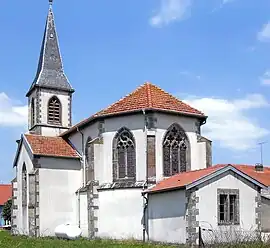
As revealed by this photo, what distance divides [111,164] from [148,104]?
15.0ft

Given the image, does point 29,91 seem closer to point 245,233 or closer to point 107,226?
point 107,226

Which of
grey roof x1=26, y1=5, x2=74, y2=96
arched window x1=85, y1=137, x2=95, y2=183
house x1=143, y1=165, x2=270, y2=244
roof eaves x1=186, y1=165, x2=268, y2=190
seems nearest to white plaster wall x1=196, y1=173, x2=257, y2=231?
house x1=143, y1=165, x2=270, y2=244

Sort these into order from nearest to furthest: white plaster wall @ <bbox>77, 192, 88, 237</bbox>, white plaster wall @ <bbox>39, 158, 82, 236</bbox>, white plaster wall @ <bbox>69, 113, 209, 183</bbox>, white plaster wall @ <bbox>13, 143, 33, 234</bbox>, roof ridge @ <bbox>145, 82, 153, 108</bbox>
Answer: white plaster wall @ <bbox>69, 113, 209, 183</bbox>
roof ridge @ <bbox>145, 82, 153, 108</bbox>
white plaster wall @ <bbox>77, 192, 88, 237</bbox>
white plaster wall @ <bbox>39, 158, 82, 236</bbox>
white plaster wall @ <bbox>13, 143, 33, 234</bbox>

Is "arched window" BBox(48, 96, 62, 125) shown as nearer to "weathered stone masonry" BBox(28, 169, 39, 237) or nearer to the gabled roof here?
"weathered stone masonry" BBox(28, 169, 39, 237)

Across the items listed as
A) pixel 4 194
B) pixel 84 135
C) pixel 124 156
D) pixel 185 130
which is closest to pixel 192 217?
pixel 124 156

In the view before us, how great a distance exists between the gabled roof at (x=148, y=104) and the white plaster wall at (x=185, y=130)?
461 millimetres

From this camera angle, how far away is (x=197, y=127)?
33.9m

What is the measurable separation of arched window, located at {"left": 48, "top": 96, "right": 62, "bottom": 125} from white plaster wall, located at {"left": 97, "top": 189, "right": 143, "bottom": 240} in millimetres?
13134

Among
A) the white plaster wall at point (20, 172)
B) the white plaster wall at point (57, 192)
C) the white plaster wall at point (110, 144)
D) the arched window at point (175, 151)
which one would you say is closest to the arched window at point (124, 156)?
the white plaster wall at point (110, 144)

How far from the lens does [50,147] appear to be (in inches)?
1454

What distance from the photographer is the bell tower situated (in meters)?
43.7

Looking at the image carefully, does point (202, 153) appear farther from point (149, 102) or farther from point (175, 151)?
point (149, 102)

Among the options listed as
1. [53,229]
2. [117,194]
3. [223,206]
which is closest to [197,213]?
[223,206]

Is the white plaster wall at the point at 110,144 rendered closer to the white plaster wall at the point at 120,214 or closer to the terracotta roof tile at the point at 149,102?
the terracotta roof tile at the point at 149,102
